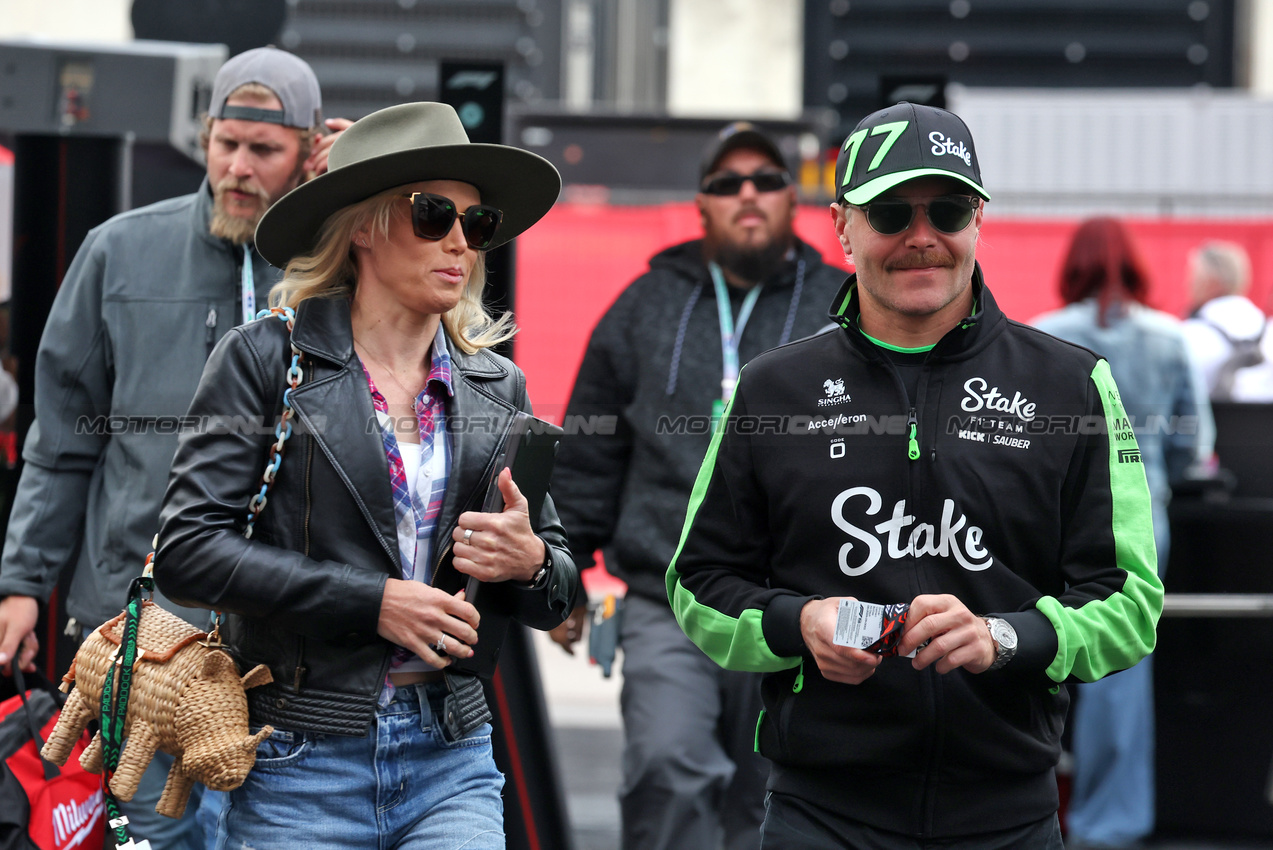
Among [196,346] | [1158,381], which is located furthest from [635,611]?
[1158,381]

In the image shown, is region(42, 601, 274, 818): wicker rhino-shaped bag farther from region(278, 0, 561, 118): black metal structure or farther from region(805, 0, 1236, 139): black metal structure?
region(805, 0, 1236, 139): black metal structure

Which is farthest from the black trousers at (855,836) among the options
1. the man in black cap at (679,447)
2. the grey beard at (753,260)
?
the grey beard at (753,260)

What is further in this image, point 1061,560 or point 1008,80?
point 1008,80

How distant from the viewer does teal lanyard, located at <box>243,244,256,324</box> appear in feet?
10.8

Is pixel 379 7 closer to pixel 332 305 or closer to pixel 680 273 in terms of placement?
pixel 680 273

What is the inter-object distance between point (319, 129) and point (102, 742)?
1.63m

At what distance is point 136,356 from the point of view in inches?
128

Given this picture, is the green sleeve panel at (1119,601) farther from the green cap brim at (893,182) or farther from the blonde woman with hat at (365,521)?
the blonde woman with hat at (365,521)

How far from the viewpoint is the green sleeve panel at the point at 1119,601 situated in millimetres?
2203

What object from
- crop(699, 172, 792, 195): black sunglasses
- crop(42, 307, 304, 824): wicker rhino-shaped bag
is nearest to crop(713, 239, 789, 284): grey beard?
crop(699, 172, 792, 195): black sunglasses

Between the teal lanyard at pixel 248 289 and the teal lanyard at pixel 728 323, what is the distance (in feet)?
4.33

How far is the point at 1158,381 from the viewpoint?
532cm

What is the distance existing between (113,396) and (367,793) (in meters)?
1.39

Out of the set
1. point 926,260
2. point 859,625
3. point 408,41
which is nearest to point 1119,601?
point 859,625
